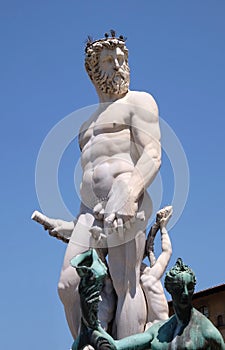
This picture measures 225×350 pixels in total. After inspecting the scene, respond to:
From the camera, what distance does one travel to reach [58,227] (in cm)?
788

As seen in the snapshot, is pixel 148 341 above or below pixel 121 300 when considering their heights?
below

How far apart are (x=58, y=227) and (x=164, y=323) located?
4.96m

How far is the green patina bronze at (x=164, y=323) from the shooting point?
278cm

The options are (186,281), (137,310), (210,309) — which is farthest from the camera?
(210,309)

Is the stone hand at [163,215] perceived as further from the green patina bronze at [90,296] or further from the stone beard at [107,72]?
the green patina bronze at [90,296]

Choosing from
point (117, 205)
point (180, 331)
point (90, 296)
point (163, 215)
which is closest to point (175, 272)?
point (180, 331)

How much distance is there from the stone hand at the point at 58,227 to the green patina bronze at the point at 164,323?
16.1 feet

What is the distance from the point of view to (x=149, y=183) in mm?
7602

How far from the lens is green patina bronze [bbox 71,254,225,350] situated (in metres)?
2.78

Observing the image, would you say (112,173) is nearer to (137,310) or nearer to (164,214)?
(164,214)

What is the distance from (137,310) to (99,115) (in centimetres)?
224

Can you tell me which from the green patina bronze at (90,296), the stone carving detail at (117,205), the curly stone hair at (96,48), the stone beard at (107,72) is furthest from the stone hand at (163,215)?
the green patina bronze at (90,296)

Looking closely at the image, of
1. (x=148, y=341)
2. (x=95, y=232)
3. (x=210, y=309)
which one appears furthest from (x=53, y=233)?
(x=210, y=309)

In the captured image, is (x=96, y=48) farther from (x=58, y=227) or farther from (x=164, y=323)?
(x=164, y=323)
